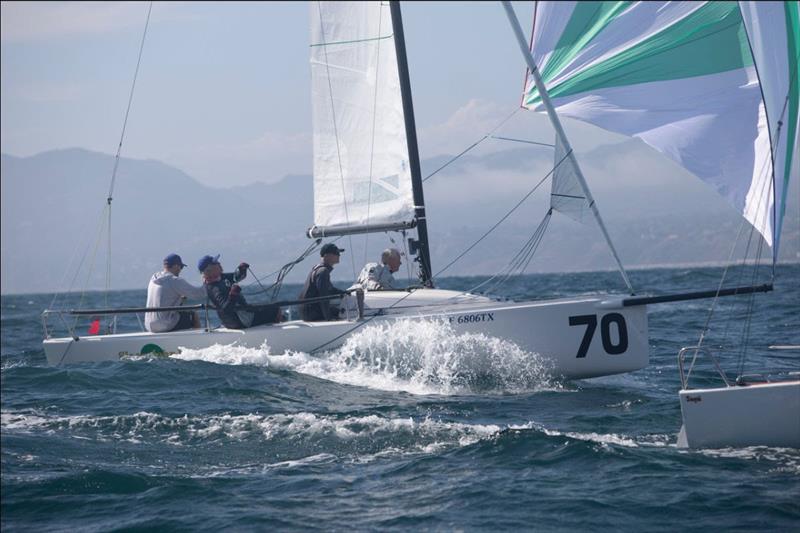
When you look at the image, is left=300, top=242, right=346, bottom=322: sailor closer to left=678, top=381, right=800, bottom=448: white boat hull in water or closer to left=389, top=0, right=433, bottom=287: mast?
left=389, top=0, right=433, bottom=287: mast

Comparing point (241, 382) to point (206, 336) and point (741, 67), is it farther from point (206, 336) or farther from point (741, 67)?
point (741, 67)

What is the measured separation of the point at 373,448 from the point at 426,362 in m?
3.46

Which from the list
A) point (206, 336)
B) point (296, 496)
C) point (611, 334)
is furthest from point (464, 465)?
point (206, 336)

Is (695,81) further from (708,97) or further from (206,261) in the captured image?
(206,261)

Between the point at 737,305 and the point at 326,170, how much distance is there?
11.4 metres

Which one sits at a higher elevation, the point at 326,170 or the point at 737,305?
the point at 326,170

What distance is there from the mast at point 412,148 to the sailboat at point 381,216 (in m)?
0.02

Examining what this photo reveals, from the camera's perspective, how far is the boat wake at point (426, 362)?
1115 cm

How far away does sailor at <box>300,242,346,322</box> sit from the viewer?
42.0ft

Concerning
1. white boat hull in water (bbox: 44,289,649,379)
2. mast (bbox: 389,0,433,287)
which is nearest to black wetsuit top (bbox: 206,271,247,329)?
white boat hull in water (bbox: 44,289,649,379)

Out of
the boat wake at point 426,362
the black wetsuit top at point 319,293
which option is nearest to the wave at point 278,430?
the boat wake at point 426,362

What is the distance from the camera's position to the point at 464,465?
7.50 meters

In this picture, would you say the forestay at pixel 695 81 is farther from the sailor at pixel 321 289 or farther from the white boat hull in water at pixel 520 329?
the sailor at pixel 321 289

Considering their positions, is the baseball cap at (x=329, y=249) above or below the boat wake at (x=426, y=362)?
above
